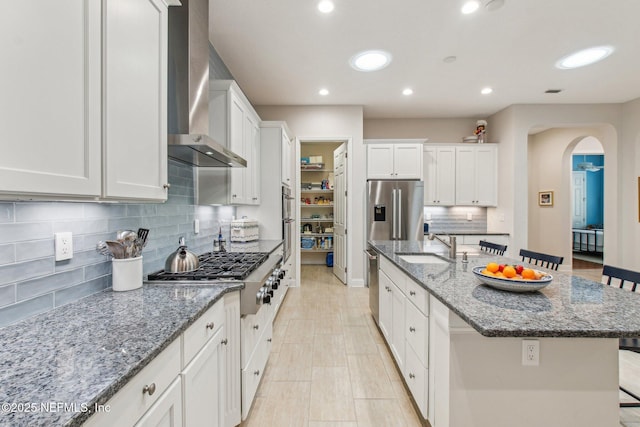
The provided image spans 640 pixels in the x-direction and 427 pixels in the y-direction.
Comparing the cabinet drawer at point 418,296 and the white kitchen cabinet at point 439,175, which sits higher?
the white kitchen cabinet at point 439,175

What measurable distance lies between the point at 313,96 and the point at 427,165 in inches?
94.4

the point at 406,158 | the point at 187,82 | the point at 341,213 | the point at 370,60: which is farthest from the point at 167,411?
the point at 406,158

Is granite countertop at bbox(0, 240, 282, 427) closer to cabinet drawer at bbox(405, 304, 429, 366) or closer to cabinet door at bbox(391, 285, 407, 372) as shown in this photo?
cabinet drawer at bbox(405, 304, 429, 366)

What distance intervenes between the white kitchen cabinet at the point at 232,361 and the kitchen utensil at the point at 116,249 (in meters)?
0.57

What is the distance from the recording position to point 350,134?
4.77 metres

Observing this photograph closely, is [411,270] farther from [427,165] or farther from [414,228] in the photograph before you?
[427,165]

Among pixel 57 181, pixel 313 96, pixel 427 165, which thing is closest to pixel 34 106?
pixel 57 181

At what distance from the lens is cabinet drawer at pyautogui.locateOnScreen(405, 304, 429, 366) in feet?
5.32

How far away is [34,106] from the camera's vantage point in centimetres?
81

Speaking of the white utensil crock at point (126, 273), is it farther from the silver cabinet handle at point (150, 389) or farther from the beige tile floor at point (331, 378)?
the beige tile floor at point (331, 378)

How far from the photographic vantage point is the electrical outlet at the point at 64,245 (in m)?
1.20

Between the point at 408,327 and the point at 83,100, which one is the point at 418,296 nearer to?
the point at 408,327

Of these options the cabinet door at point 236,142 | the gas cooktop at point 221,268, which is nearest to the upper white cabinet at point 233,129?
the cabinet door at point 236,142

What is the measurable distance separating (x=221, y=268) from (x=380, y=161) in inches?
141
